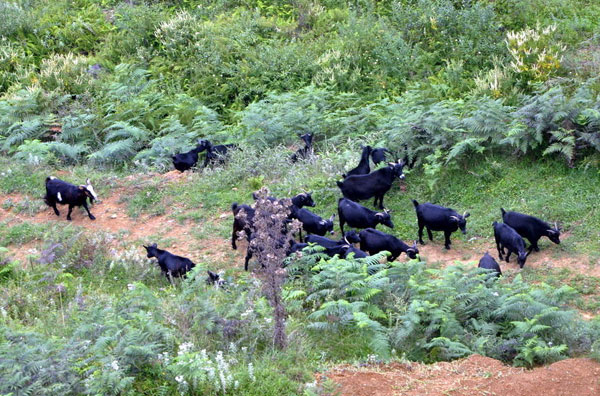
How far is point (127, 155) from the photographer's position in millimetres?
16859

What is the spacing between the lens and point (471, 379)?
22.1 feet

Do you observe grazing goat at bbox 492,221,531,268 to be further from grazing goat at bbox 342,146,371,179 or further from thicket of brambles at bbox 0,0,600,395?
grazing goat at bbox 342,146,371,179

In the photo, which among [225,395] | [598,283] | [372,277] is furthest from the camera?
[598,283]

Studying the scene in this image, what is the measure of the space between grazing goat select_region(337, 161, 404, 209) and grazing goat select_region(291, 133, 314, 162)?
2.11m

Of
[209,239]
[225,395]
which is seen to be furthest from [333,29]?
[225,395]

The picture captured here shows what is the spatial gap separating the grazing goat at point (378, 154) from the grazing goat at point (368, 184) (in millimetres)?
824

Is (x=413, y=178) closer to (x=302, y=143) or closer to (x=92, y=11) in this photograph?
(x=302, y=143)

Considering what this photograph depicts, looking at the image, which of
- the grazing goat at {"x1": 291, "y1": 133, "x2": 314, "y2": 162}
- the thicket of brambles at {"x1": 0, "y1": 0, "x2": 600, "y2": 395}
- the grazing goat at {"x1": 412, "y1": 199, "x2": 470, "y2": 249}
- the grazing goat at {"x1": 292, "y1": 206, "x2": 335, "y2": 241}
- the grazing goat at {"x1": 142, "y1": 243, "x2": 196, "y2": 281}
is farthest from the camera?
the grazing goat at {"x1": 291, "y1": 133, "x2": 314, "y2": 162}

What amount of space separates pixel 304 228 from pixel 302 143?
13.5 feet

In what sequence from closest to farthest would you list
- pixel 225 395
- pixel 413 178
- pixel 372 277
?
pixel 225 395
pixel 372 277
pixel 413 178

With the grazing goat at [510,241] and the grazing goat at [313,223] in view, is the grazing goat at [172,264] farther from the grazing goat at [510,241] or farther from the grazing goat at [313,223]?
the grazing goat at [510,241]

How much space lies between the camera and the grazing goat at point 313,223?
11.8 metres

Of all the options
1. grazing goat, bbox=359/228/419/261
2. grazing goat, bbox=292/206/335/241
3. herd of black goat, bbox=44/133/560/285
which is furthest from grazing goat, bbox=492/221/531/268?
grazing goat, bbox=292/206/335/241

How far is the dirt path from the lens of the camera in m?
6.46
